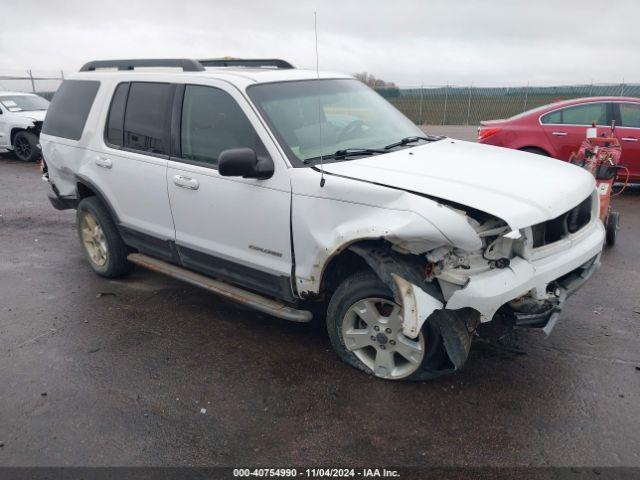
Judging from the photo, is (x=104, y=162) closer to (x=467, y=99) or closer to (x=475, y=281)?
(x=475, y=281)

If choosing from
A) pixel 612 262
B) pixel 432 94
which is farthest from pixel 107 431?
pixel 432 94

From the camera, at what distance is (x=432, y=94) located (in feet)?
80.9

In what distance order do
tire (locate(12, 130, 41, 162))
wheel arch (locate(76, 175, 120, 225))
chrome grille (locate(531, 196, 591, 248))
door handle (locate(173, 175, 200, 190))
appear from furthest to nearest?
tire (locate(12, 130, 41, 162)) < wheel arch (locate(76, 175, 120, 225)) < door handle (locate(173, 175, 200, 190)) < chrome grille (locate(531, 196, 591, 248))

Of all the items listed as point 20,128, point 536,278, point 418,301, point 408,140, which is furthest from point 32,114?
point 536,278

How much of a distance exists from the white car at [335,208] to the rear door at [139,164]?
0.02 meters

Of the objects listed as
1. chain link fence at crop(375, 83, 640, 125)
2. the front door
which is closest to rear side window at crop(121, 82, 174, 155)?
the front door

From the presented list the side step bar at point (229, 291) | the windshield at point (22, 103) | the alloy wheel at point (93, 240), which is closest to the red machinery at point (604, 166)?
the side step bar at point (229, 291)

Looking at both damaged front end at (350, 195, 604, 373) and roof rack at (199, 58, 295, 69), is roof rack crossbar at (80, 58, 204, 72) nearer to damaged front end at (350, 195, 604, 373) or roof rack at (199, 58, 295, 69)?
roof rack at (199, 58, 295, 69)

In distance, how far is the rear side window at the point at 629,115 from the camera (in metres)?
8.49

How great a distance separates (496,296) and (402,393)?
0.94 metres

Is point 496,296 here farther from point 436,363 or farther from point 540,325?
point 436,363

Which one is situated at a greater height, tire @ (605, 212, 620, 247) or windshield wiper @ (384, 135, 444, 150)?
windshield wiper @ (384, 135, 444, 150)

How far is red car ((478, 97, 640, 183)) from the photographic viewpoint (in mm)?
8461

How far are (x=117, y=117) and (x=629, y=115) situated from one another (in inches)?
303
